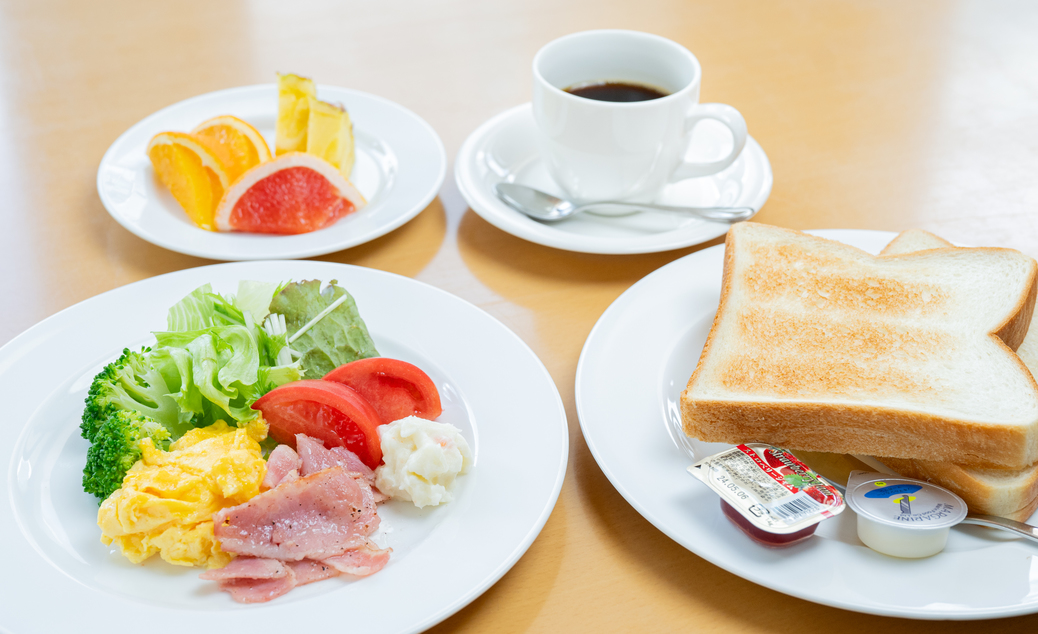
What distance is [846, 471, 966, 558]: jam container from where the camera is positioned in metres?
1.15

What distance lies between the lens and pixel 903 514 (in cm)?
118

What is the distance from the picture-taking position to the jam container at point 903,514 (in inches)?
45.3

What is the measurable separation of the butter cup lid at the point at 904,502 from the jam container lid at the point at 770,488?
0.18 feet

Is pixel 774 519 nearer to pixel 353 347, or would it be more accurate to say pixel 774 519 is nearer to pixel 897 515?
pixel 897 515

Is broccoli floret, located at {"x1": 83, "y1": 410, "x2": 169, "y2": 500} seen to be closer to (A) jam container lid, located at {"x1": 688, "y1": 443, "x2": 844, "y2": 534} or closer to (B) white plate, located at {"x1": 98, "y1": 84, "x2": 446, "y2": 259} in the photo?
(B) white plate, located at {"x1": 98, "y1": 84, "x2": 446, "y2": 259}

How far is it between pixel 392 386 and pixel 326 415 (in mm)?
141

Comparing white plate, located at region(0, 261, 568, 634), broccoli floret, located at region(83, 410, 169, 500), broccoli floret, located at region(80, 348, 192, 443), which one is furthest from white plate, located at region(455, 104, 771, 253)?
broccoli floret, located at region(83, 410, 169, 500)

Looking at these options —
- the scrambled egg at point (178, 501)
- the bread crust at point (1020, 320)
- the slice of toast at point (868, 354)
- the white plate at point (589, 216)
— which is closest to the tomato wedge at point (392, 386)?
the scrambled egg at point (178, 501)

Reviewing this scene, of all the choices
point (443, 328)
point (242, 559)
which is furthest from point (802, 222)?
point (242, 559)

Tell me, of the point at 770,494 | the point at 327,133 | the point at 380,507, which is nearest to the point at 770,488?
the point at 770,494

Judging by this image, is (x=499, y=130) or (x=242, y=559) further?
(x=499, y=130)

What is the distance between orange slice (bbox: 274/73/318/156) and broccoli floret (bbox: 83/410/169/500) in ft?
3.62

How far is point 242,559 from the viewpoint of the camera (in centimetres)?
116

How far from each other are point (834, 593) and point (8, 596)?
1160 millimetres
